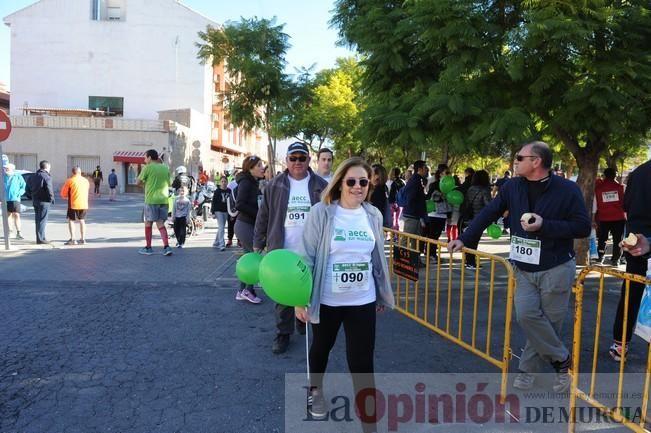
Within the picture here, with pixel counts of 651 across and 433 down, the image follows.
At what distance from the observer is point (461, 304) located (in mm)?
4887

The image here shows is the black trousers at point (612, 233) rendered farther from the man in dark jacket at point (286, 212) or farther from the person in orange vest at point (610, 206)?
the man in dark jacket at point (286, 212)

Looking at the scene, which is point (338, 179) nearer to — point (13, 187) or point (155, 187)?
point (155, 187)

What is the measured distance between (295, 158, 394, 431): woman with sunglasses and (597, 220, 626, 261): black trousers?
8.45m

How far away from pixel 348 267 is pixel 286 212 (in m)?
1.67

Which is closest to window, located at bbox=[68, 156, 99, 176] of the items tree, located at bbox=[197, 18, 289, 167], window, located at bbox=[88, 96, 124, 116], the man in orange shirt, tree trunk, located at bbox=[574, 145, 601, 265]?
window, located at bbox=[88, 96, 124, 116]

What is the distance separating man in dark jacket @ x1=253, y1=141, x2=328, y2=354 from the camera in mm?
4711

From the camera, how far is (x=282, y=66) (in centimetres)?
2172

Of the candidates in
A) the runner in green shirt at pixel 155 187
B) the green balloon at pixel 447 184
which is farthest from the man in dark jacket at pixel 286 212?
the green balloon at pixel 447 184

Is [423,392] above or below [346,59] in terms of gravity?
below

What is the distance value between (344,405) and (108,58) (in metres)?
47.2

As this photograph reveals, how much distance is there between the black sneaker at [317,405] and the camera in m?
3.49

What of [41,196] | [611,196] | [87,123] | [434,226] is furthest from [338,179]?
[87,123]

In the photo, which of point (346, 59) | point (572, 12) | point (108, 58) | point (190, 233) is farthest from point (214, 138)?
point (572, 12)

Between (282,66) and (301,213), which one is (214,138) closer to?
(282,66)
